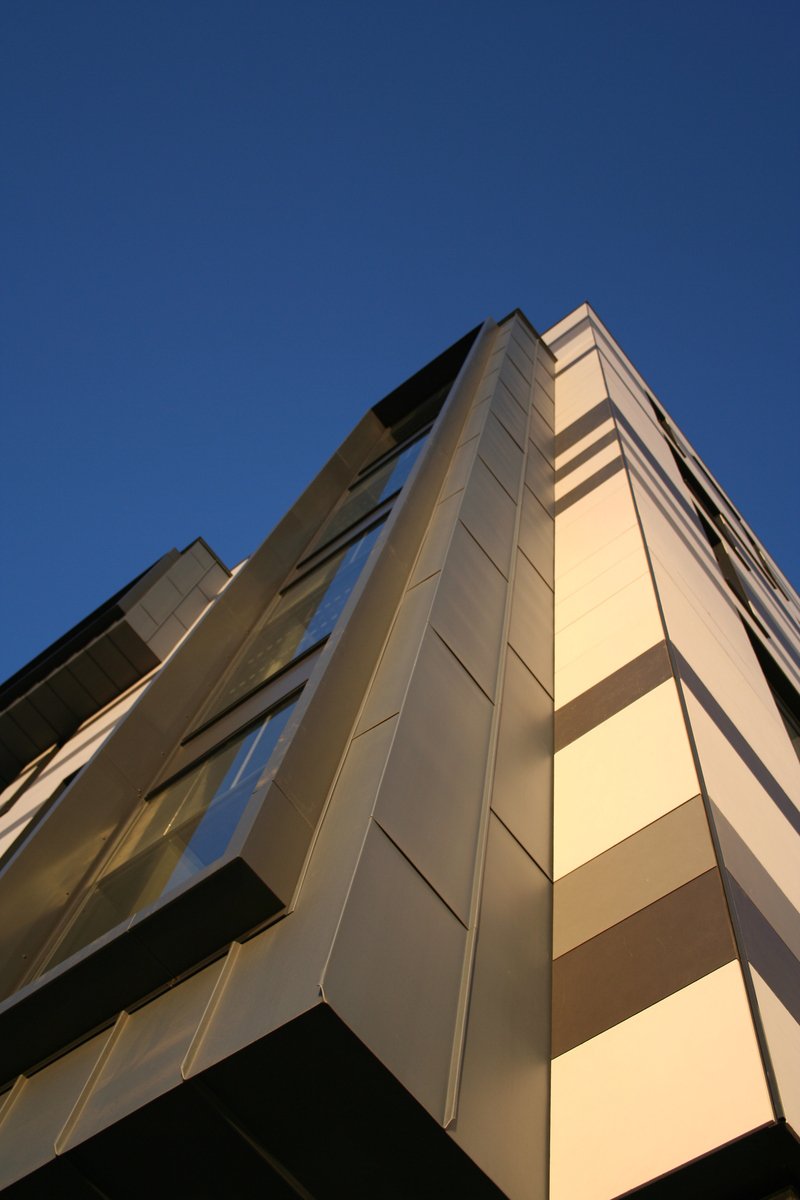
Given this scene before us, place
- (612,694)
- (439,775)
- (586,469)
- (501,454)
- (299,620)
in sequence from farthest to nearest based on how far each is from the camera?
1. (586,469)
2. (501,454)
3. (299,620)
4. (612,694)
5. (439,775)

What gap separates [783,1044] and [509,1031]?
1373mm

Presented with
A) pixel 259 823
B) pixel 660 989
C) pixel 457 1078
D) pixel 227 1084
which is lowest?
pixel 660 989

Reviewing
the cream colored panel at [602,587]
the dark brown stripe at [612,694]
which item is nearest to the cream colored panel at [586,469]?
the cream colored panel at [602,587]

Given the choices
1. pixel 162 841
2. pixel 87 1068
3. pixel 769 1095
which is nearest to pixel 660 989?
pixel 769 1095

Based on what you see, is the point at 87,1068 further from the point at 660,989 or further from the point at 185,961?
the point at 660,989

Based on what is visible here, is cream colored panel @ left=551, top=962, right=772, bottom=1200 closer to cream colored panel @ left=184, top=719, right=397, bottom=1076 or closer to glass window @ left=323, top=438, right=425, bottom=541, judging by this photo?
cream colored panel @ left=184, top=719, right=397, bottom=1076

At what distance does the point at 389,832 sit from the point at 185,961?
4.31 ft

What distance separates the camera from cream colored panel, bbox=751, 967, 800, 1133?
15.3 ft

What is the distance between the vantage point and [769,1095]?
457cm

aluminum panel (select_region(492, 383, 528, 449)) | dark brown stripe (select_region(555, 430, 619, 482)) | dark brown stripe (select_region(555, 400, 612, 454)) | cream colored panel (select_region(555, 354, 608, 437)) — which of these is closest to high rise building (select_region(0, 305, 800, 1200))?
aluminum panel (select_region(492, 383, 528, 449))

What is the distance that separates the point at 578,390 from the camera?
20.7 metres

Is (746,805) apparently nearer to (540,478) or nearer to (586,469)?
(540,478)

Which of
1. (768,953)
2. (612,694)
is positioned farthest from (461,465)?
(768,953)

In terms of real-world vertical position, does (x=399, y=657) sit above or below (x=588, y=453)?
above
